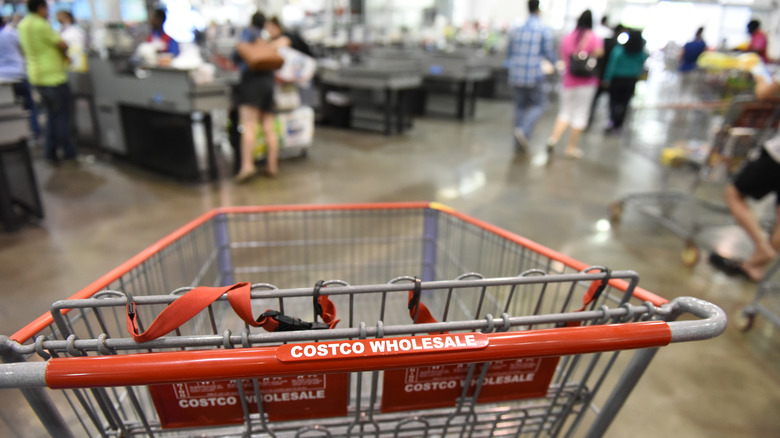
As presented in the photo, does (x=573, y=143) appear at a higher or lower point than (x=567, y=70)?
lower

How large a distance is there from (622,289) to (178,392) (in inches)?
48.4

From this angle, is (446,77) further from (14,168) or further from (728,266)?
(14,168)

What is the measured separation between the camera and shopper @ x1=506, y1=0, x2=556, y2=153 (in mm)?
5785

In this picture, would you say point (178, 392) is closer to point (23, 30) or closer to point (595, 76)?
point (23, 30)

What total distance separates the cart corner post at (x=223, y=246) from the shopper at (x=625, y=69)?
7.17 meters

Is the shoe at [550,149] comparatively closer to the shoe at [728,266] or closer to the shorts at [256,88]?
the shoe at [728,266]

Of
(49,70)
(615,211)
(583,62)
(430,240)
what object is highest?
(583,62)

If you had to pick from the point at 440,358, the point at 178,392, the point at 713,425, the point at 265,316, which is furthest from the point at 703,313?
the point at 713,425

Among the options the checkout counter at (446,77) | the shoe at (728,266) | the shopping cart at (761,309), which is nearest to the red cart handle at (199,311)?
the shopping cart at (761,309)

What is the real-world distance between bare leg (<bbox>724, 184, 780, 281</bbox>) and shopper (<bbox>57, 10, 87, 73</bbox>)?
6.94 meters

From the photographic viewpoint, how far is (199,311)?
0.91 metres

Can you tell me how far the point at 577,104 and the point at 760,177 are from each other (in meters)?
3.19

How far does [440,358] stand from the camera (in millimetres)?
876

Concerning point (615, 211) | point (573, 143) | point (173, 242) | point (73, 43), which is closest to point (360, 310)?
point (173, 242)
